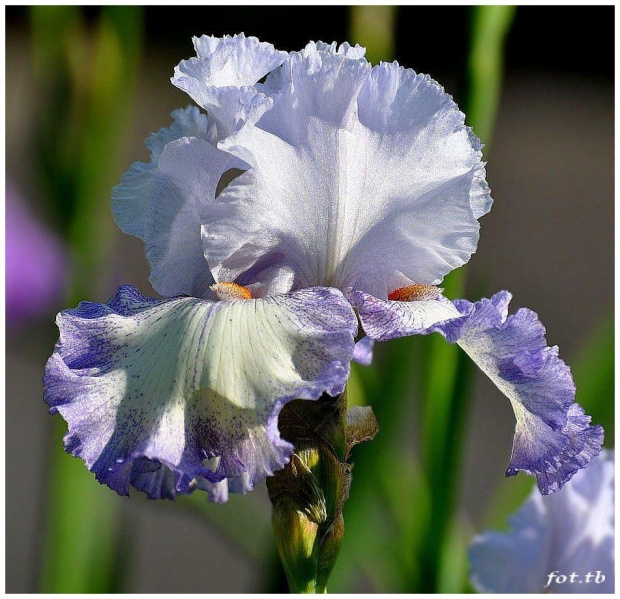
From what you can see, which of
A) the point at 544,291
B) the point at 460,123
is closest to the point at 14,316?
the point at 460,123

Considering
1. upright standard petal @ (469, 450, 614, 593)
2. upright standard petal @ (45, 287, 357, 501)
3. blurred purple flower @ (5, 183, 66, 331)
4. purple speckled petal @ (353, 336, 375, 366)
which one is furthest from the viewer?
blurred purple flower @ (5, 183, 66, 331)

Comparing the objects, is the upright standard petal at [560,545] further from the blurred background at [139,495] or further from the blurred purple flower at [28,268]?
the blurred purple flower at [28,268]

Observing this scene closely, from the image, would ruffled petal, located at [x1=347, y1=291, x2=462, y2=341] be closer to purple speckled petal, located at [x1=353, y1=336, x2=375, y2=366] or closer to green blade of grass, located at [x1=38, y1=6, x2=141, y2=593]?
purple speckled petal, located at [x1=353, y1=336, x2=375, y2=366]

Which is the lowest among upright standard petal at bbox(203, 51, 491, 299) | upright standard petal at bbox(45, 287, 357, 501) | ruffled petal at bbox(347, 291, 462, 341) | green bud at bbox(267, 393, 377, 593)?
green bud at bbox(267, 393, 377, 593)

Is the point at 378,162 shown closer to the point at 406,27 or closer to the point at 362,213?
the point at 362,213

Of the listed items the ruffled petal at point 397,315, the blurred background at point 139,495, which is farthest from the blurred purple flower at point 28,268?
the ruffled petal at point 397,315

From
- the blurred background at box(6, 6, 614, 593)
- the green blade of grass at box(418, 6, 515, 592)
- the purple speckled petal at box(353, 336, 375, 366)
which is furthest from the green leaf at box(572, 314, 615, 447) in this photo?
the purple speckled petal at box(353, 336, 375, 366)

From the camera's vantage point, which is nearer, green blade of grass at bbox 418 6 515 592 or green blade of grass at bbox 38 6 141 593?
green blade of grass at bbox 418 6 515 592

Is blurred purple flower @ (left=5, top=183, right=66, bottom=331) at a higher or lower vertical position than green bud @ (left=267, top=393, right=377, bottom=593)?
lower

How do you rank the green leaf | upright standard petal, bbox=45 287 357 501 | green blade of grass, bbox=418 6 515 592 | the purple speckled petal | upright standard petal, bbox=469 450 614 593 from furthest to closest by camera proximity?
the green leaf → green blade of grass, bbox=418 6 515 592 → upright standard petal, bbox=469 450 614 593 → the purple speckled petal → upright standard petal, bbox=45 287 357 501
